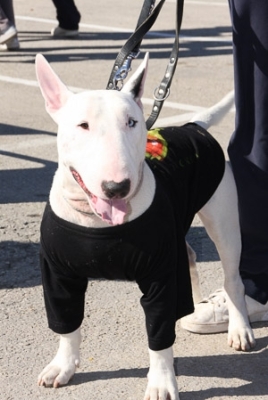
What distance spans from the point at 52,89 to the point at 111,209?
0.47 metres

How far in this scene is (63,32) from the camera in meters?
11.5

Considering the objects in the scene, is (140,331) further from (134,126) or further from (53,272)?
(134,126)

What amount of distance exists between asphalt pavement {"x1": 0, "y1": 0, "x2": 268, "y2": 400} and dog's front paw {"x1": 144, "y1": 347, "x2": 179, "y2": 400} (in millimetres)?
94

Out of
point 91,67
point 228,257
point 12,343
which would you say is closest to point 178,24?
point 228,257

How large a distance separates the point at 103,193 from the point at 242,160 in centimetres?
131

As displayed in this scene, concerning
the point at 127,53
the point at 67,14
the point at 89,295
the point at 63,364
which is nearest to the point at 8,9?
the point at 67,14

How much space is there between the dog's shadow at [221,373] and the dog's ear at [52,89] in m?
1.05

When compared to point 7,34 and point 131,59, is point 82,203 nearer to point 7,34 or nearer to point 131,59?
point 131,59

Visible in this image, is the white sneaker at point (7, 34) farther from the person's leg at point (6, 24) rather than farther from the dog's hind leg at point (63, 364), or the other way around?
the dog's hind leg at point (63, 364)

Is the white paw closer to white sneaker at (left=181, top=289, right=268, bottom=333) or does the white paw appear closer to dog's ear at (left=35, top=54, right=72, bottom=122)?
white sneaker at (left=181, top=289, right=268, bottom=333)

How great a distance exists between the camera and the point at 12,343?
12.2ft

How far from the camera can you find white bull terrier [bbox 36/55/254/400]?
2.85m

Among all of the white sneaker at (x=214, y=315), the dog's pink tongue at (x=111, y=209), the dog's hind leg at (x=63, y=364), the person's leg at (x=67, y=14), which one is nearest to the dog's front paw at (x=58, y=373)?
the dog's hind leg at (x=63, y=364)

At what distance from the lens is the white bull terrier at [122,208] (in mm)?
2850
